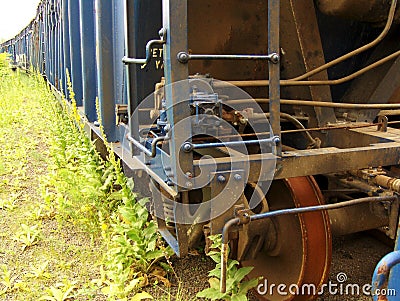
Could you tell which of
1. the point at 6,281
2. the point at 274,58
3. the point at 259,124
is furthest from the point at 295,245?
the point at 6,281

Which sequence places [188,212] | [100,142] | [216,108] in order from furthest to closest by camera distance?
[100,142], [216,108], [188,212]

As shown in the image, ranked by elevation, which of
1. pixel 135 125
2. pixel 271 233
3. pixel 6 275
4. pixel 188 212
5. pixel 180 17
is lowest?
pixel 6 275

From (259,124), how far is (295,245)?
82 cm

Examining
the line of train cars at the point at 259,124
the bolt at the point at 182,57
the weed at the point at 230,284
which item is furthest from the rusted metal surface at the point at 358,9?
the weed at the point at 230,284

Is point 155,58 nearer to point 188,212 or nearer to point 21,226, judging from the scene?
point 188,212

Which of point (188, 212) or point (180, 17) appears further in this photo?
point (188, 212)

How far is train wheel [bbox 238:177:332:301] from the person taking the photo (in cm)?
282

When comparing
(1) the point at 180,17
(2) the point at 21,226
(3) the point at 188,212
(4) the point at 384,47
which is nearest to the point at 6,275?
(2) the point at 21,226

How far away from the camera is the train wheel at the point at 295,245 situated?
2.82 m

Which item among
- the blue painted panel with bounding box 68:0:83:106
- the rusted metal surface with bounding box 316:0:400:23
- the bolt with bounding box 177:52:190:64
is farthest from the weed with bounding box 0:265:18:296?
the blue painted panel with bounding box 68:0:83:106

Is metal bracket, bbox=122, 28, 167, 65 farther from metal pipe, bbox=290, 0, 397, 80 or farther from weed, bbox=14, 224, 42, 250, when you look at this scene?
weed, bbox=14, 224, 42, 250

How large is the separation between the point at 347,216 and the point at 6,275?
8.14 ft

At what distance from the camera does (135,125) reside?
3082 mm

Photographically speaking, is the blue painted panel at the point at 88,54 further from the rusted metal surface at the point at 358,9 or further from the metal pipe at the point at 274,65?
the metal pipe at the point at 274,65
